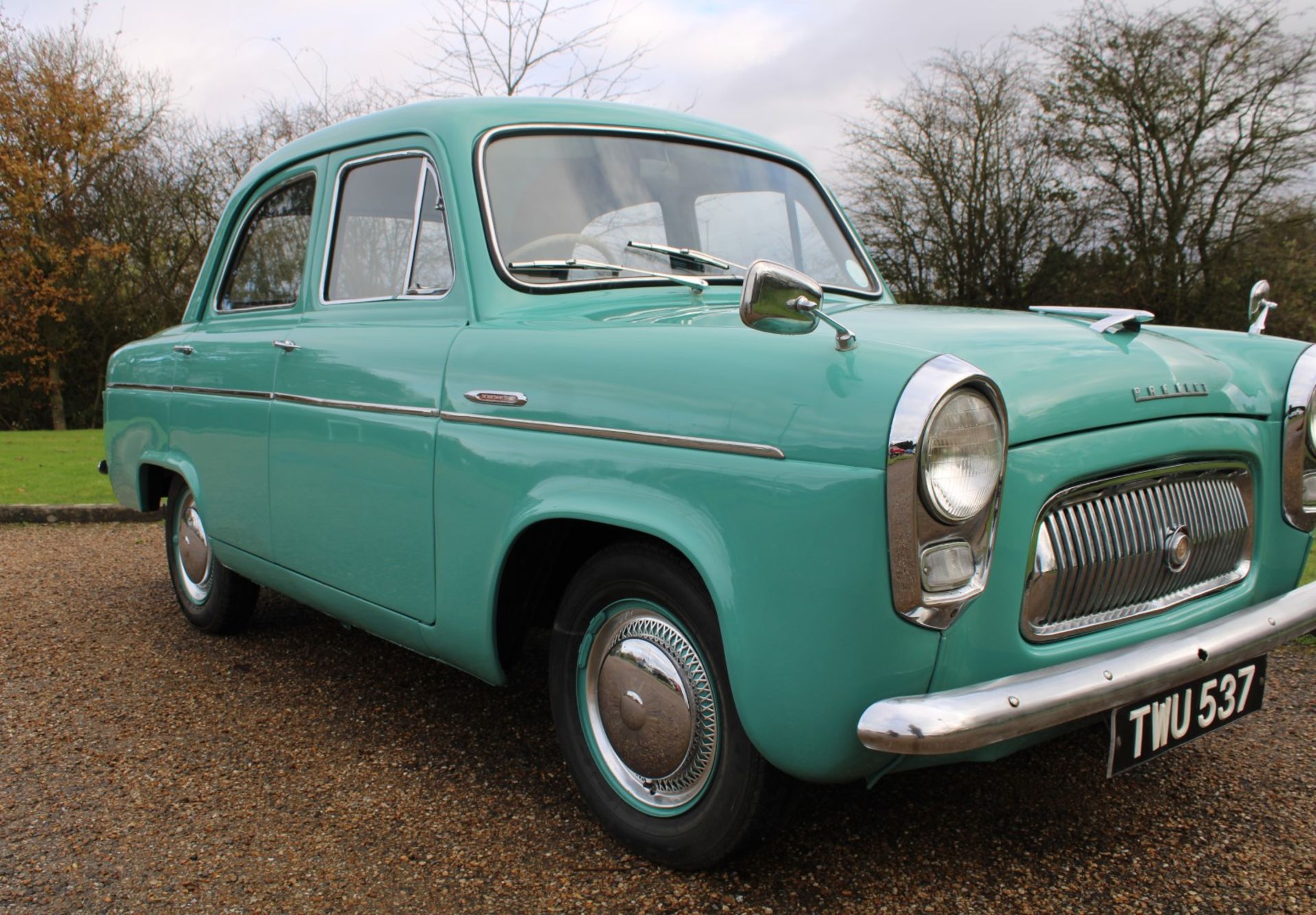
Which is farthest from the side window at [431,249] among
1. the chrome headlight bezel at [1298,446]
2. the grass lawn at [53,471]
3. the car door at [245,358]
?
the grass lawn at [53,471]

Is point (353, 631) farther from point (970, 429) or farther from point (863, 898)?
point (970, 429)

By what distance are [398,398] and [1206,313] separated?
1739 centimetres

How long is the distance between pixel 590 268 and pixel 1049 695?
1665 millimetres

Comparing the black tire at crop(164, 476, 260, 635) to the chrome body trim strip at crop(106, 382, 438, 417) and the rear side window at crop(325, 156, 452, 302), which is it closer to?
the chrome body trim strip at crop(106, 382, 438, 417)

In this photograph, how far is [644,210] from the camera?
3.11 m

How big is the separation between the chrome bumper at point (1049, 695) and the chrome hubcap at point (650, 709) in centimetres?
50

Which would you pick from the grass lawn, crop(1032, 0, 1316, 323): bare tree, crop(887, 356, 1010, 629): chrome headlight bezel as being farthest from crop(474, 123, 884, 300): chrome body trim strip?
crop(1032, 0, 1316, 323): bare tree

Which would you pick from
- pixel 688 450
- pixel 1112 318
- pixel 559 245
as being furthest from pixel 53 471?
pixel 1112 318

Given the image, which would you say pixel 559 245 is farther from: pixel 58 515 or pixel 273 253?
pixel 58 515

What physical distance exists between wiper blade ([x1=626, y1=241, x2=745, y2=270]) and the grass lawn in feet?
14.6

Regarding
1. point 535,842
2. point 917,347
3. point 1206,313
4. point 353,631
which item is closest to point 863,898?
point 535,842

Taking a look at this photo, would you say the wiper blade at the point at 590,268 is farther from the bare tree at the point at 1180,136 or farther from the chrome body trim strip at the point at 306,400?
the bare tree at the point at 1180,136

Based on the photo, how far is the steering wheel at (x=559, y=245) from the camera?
287 cm

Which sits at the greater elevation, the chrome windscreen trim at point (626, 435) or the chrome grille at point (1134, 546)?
the chrome windscreen trim at point (626, 435)
